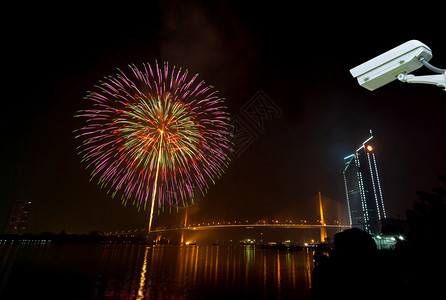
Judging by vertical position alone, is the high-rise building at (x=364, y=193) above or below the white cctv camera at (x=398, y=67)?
above

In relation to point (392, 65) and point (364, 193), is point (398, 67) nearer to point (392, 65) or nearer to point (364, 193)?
point (392, 65)

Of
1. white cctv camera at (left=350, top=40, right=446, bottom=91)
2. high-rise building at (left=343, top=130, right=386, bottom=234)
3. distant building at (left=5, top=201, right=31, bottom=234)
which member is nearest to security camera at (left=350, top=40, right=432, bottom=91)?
white cctv camera at (left=350, top=40, right=446, bottom=91)

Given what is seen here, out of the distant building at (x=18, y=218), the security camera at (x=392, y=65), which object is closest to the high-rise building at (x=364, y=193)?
the security camera at (x=392, y=65)

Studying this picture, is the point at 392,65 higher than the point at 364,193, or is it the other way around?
the point at 364,193

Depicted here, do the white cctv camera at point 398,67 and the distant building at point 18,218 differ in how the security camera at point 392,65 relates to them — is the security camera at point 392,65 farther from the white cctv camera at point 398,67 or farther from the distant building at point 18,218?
the distant building at point 18,218

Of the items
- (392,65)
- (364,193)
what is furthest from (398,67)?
(364,193)

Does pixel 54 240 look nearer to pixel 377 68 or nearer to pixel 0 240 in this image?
pixel 0 240

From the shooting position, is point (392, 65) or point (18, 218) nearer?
point (392, 65)
